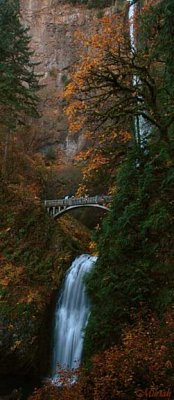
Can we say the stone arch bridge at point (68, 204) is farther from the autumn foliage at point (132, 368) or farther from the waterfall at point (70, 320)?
the autumn foliage at point (132, 368)

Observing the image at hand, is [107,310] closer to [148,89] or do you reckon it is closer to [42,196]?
[148,89]

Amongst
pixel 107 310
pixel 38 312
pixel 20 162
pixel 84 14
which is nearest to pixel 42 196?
pixel 20 162

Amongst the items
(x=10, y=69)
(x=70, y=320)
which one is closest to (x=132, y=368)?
(x=70, y=320)

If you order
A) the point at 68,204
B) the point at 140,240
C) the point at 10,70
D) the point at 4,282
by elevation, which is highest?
the point at 10,70

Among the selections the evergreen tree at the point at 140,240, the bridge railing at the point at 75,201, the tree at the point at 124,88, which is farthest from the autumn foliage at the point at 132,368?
the bridge railing at the point at 75,201

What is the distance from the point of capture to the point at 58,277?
51.9ft

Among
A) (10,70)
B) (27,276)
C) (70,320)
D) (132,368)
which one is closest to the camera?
(132,368)

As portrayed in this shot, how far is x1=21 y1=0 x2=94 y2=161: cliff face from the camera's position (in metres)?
31.8

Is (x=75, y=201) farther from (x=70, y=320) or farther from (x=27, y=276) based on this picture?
(x=70, y=320)

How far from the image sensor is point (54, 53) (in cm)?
3691

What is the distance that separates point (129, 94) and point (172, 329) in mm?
5601

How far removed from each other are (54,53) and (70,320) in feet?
92.6

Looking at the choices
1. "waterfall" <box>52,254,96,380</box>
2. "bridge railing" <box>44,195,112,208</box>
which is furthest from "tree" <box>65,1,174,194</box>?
"bridge railing" <box>44,195,112,208</box>

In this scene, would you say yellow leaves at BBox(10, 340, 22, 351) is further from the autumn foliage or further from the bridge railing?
the bridge railing
